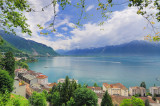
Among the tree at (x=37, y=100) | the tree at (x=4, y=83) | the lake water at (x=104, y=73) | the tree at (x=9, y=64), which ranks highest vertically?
the tree at (x=9, y=64)

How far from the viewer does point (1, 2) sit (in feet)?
5.88

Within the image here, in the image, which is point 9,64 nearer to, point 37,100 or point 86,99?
point 37,100

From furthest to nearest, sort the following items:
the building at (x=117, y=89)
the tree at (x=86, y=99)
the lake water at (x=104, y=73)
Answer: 1. the lake water at (x=104, y=73)
2. the building at (x=117, y=89)
3. the tree at (x=86, y=99)

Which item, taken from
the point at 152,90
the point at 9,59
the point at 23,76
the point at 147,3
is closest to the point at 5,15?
the point at 147,3

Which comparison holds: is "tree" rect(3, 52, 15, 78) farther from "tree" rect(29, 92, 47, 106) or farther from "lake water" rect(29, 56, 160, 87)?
"lake water" rect(29, 56, 160, 87)

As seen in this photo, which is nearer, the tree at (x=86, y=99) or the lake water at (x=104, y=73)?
the tree at (x=86, y=99)

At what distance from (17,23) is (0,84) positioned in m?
9.77

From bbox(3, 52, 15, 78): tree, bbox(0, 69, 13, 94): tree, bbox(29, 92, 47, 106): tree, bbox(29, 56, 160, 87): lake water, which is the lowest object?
bbox(29, 56, 160, 87): lake water

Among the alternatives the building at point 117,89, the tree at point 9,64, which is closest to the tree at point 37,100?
the tree at point 9,64

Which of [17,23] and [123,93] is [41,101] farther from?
[123,93]

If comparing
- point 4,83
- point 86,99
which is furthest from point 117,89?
point 4,83

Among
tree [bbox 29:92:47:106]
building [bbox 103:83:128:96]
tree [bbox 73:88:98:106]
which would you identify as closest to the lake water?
building [bbox 103:83:128:96]

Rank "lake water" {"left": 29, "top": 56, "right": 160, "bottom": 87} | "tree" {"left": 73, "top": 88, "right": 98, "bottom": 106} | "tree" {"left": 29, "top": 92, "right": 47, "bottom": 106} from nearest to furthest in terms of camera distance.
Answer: "tree" {"left": 73, "top": 88, "right": 98, "bottom": 106}, "tree" {"left": 29, "top": 92, "right": 47, "bottom": 106}, "lake water" {"left": 29, "top": 56, "right": 160, "bottom": 87}

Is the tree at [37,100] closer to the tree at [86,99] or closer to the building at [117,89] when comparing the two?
the tree at [86,99]
